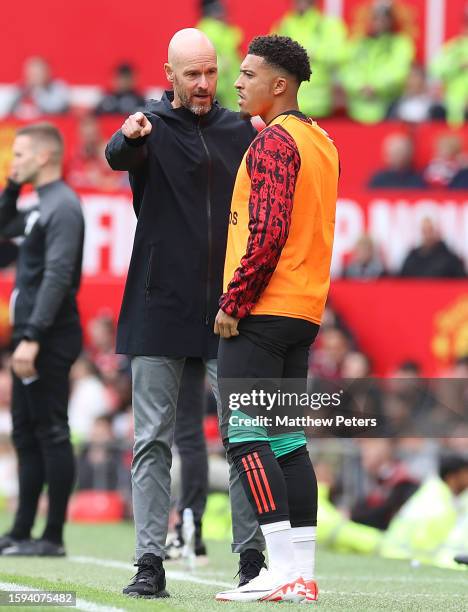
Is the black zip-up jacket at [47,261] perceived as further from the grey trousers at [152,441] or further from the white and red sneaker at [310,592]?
the white and red sneaker at [310,592]

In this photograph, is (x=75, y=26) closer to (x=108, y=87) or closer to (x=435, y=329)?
(x=108, y=87)

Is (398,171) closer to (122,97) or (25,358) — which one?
(122,97)

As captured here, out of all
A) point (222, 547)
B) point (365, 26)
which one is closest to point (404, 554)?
point (222, 547)

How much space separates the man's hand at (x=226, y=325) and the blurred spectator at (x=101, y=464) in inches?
283

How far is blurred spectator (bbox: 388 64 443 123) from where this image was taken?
17.2m

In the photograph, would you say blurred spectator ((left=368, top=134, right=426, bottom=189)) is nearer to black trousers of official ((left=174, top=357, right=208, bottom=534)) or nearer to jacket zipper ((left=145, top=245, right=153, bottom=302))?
black trousers of official ((left=174, top=357, right=208, bottom=534))

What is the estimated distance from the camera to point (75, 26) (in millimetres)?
19859

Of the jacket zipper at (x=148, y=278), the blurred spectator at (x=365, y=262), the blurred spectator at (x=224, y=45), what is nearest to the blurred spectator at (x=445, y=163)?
the blurred spectator at (x=365, y=262)

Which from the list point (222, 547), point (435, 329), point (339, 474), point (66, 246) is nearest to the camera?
point (66, 246)

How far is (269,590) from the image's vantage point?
5.67 metres

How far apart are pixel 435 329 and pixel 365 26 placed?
5.61 m

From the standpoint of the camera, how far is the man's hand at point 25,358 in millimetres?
8047

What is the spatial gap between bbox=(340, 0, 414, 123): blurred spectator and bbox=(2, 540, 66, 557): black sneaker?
9.95m

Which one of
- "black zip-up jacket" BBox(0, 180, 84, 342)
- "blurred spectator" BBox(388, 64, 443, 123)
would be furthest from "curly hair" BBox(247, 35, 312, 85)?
"blurred spectator" BBox(388, 64, 443, 123)
